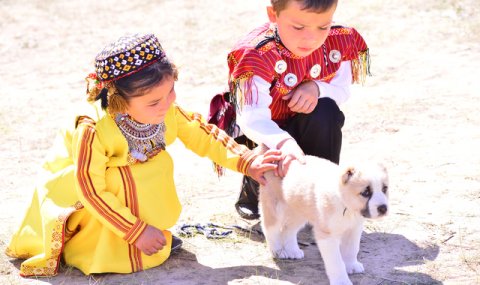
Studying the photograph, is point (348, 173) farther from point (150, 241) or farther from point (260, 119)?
point (150, 241)

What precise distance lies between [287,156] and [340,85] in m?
0.70

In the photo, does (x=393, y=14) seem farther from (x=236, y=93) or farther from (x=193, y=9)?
(x=236, y=93)

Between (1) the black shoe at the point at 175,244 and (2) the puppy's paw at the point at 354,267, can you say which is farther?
(1) the black shoe at the point at 175,244

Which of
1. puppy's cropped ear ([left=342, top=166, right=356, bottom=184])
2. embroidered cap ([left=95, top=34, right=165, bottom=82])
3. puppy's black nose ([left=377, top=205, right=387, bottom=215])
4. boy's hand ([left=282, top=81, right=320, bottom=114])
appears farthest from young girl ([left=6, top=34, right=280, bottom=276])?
puppy's black nose ([left=377, top=205, right=387, bottom=215])

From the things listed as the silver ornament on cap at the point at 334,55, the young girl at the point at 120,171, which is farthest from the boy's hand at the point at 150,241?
the silver ornament on cap at the point at 334,55

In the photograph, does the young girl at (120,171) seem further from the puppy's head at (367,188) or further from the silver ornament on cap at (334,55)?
the silver ornament on cap at (334,55)

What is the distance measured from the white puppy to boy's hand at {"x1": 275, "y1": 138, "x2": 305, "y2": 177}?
1.1 inches

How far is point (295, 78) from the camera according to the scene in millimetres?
Answer: 4023

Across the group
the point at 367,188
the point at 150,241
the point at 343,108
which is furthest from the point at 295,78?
the point at 343,108

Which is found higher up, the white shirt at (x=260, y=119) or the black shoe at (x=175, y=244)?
the white shirt at (x=260, y=119)

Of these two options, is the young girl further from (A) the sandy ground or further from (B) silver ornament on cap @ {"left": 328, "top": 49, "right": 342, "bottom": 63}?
(B) silver ornament on cap @ {"left": 328, "top": 49, "right": 342, "bottom": 63}

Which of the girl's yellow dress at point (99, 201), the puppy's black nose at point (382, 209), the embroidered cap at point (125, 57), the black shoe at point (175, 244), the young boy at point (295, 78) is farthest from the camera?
the black shoe at point (175, 244)

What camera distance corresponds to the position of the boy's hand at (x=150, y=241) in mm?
3645

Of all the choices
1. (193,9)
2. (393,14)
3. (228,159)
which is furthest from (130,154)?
(193,9)
